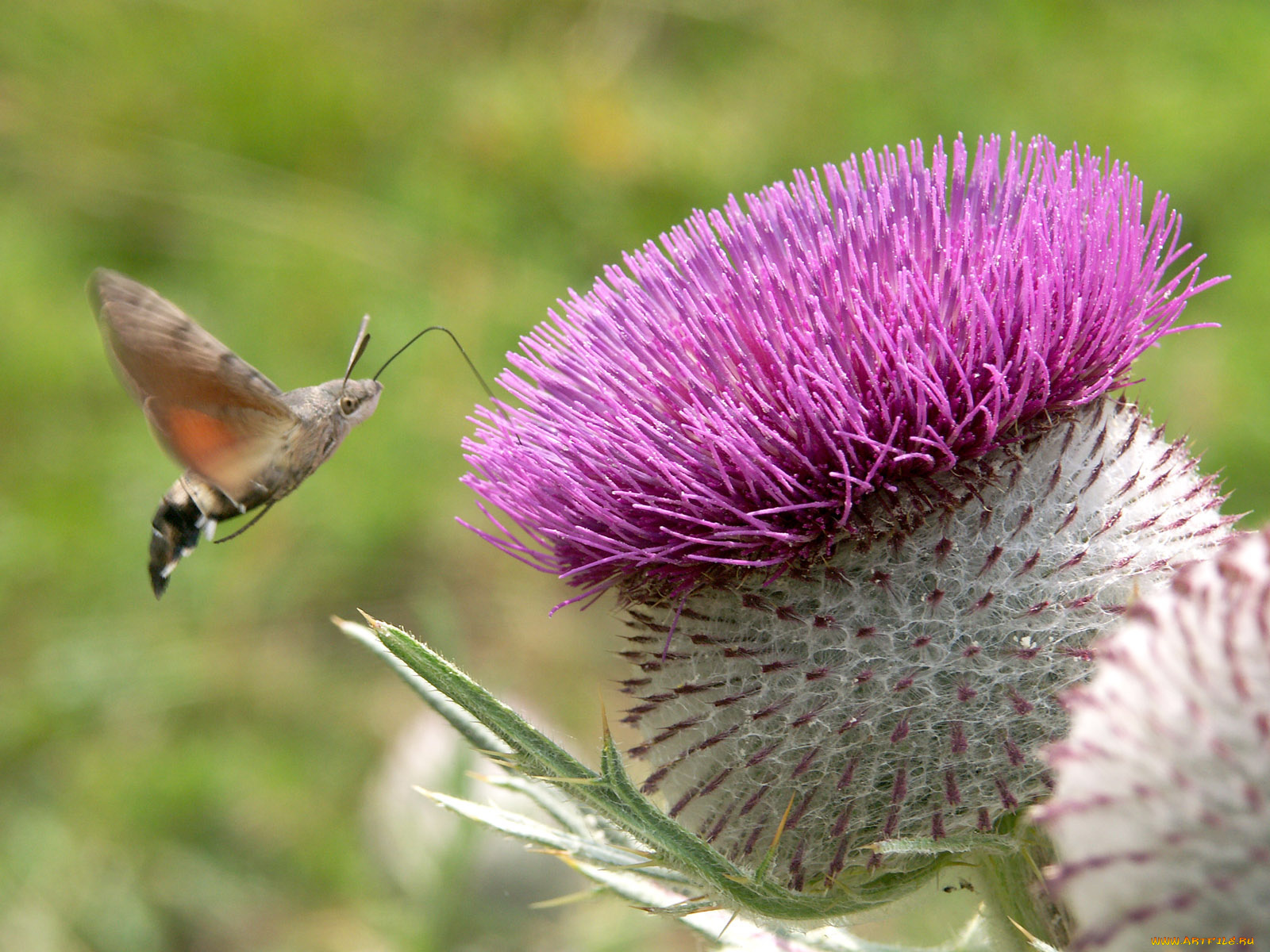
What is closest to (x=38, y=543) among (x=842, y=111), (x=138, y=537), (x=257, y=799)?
(x=138, y=537)

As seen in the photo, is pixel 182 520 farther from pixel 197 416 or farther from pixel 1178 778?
pixel 1178 778

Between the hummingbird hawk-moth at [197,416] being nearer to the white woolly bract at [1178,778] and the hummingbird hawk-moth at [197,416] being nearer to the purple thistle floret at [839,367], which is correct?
the purple thistle floret at [839,367]

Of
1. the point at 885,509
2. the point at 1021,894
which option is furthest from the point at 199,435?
the point at 1021,894

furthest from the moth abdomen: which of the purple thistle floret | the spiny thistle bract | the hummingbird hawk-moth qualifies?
the spiny thistle bract

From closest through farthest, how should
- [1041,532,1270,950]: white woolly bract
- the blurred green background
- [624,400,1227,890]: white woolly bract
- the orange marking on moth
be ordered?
1. [1041,532,1270,950]: white woolly bract
2. [624,400,1227,890]: white woolly bract
3. the orange marking on moth
4. the blurred green background

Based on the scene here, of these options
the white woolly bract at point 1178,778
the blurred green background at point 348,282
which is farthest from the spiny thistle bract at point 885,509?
the blurred green background at point 348,282

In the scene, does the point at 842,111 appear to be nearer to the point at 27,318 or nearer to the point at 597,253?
the point at 597,253

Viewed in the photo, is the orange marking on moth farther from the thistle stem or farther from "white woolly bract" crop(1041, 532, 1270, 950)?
"white woolly bract" crop(1041, 532, 1270, 950)
